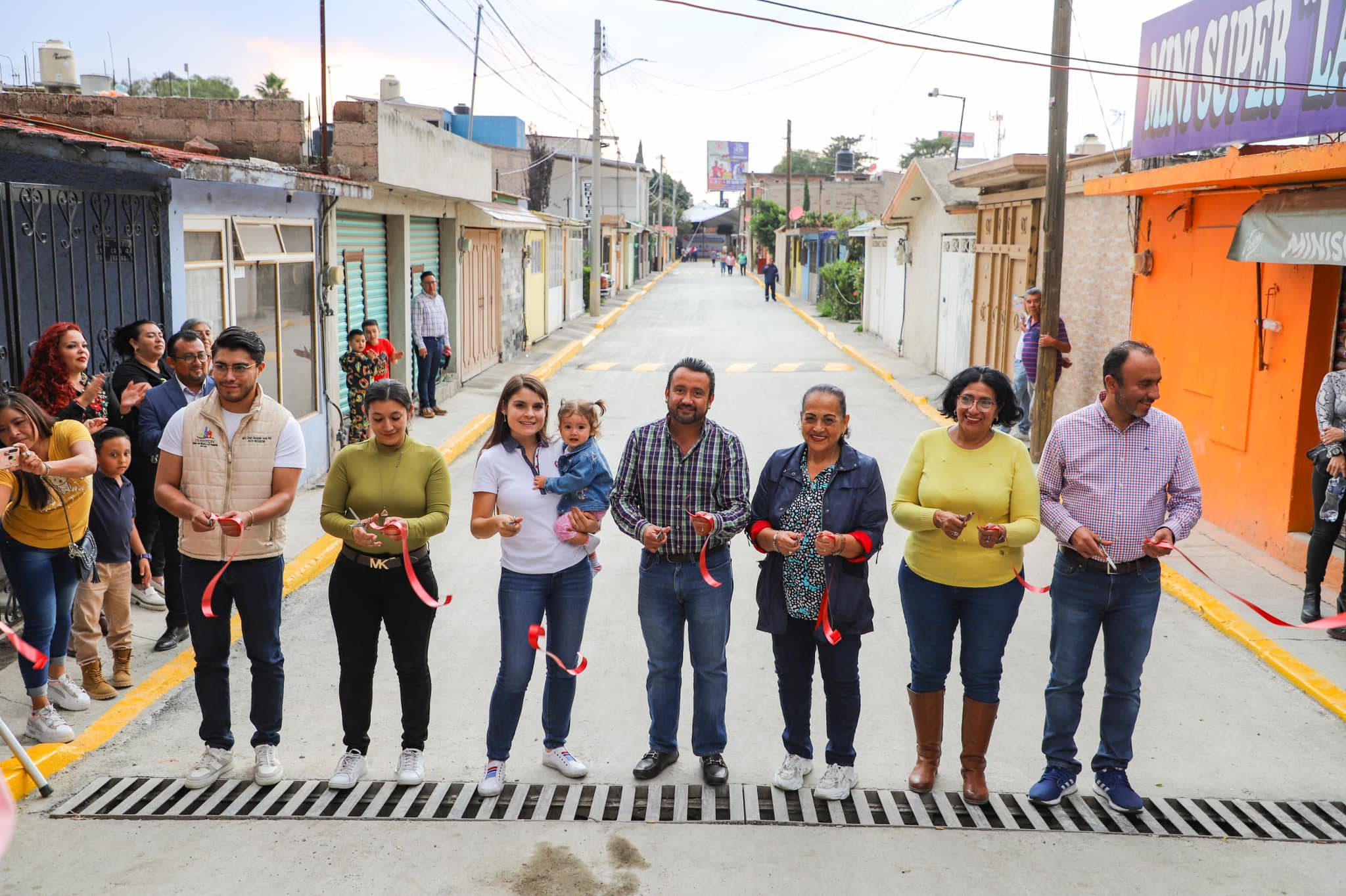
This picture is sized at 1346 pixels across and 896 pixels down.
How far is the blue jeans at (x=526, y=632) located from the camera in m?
4.79

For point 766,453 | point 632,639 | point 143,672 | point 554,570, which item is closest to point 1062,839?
point 554,570

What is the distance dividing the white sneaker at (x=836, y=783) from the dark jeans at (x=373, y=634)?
1.68 meters

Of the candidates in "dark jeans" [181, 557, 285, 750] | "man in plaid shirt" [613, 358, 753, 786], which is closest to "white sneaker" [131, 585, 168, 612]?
"dark jeans" [181, 557, 285, 750]

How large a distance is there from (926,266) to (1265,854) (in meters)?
18.8

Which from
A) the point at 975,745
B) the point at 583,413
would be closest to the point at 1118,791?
the point at 975,745

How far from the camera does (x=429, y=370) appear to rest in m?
15.6

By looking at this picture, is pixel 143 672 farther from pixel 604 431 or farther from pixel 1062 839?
pixel 604 431

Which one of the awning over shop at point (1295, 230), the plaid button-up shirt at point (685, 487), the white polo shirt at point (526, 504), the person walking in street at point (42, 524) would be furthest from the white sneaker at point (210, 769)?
the awning over shop at point (1295, 230)

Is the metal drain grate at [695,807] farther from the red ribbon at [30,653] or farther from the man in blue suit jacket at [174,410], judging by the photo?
the man in blue suit jacket at [174,410]

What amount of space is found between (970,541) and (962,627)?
1.28 feet

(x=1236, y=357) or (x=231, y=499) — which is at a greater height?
Answer: (x=1236, y=357)

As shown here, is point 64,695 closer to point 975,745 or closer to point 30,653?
point 30,653

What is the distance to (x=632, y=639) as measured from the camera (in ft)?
23.2

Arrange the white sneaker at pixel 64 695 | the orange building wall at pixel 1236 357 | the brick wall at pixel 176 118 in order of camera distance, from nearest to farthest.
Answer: the white sneaker at pixel 64 695, the orange building wall at pixel 1236 357, the brick wall at pixel 176 118
